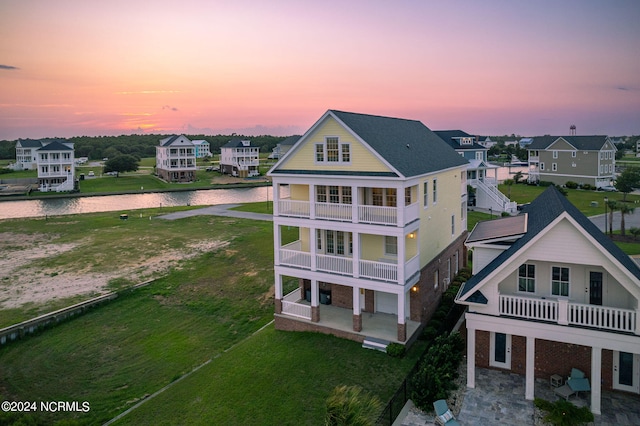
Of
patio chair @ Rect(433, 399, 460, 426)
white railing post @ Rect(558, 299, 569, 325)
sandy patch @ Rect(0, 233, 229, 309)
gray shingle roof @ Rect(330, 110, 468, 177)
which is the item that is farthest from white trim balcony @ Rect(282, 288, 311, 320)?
sandy patch @ Rect(0, 233, 229, 309)

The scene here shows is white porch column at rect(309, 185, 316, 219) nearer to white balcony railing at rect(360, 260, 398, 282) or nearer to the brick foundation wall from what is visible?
white balcony railing at rect(360, 260, 398, 282)

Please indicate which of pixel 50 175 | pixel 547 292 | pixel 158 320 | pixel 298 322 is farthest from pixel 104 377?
pixel 50 175

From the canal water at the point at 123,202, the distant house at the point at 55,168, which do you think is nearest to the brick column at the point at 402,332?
the canal water at the point at 123,202

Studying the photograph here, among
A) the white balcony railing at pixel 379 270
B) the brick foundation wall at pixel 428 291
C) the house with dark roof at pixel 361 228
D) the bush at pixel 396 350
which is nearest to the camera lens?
the bush at pixel 396 350

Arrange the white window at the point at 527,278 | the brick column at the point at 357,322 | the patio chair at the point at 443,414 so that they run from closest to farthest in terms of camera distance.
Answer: the patio chair at the point at 443,414 < the white window at the point at 527,278 < the brick column at the point at 357,322

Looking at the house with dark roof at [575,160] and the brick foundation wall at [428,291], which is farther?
the house with dark roof at [575,160]

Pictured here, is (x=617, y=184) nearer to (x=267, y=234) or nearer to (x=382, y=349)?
(x=267, y=234)

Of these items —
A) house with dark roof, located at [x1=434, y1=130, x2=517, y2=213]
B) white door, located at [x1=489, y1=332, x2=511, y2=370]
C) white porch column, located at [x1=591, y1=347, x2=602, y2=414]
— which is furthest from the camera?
house with dark roof, located at [x1=434, y1=130, x2=517, y2=213]

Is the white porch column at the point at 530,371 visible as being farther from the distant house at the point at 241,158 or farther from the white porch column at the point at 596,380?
the distant house at the point at 241,158
